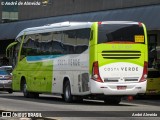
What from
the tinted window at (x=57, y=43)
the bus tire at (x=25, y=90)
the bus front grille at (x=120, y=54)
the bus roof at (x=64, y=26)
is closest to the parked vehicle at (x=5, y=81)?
the bus tire at (x=25, y=90)

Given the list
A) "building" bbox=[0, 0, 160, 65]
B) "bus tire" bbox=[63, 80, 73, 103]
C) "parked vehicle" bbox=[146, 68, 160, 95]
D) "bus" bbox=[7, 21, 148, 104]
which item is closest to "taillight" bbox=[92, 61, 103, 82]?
"bus" bbox=[7, 21, 148, 104]

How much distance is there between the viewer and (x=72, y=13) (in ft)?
156

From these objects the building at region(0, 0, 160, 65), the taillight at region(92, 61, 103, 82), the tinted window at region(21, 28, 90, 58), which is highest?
the building at region(0, 0, 160, 65)

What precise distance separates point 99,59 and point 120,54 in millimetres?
948

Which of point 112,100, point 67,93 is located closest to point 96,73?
point 67,93

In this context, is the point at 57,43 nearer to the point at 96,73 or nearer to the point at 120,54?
the point at 96,73

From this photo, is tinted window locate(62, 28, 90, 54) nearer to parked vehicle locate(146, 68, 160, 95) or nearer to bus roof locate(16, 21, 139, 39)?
bus roof locate(16, 21, 139, 39)

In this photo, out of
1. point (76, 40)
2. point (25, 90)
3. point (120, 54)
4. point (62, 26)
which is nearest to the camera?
point (120, 54)

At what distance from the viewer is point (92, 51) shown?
22.7 m

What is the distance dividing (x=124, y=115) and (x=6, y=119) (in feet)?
14.5

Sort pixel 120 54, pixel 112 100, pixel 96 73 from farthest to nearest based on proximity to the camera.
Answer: pixel 112 100
pixel 120 54
pixel 96 73

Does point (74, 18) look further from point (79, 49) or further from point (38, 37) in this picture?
point (79, 49)

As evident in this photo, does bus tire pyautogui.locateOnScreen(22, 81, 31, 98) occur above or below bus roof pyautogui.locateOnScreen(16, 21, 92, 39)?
below

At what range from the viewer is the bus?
2267cm
